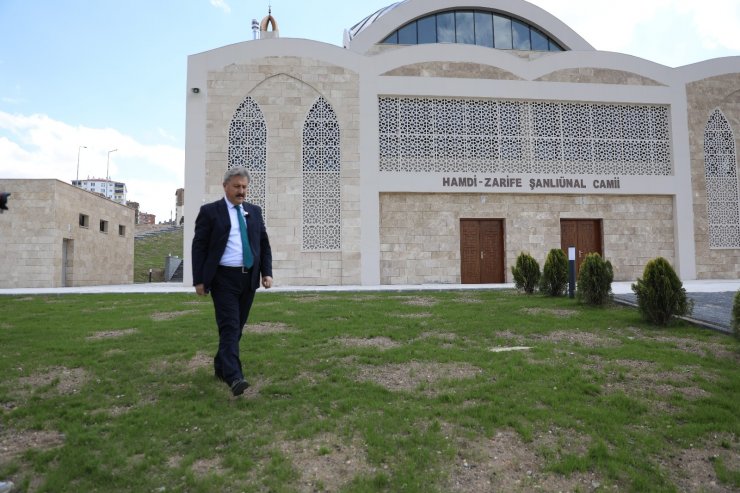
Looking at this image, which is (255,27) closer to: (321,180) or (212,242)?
(321,180)

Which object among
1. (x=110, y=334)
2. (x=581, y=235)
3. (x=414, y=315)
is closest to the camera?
(x=110, y=334)

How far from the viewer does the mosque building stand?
585 inches

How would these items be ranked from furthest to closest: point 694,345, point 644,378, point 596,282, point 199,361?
point 596,282 < point 694,345 < point 199,361 < point 644,378

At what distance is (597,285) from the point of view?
7.77m

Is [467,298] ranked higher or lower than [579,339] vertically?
higher

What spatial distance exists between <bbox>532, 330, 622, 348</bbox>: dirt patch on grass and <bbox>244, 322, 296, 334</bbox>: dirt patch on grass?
310 centimetres

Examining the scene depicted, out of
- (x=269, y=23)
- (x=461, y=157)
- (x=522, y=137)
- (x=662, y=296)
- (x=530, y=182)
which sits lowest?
(x=662, y=296)

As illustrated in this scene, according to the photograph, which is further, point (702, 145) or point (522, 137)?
point (702, 145)

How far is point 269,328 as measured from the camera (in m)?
6.28

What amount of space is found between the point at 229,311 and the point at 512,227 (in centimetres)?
1317

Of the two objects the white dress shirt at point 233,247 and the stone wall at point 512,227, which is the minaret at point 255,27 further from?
the white dress shirt at point 233,247

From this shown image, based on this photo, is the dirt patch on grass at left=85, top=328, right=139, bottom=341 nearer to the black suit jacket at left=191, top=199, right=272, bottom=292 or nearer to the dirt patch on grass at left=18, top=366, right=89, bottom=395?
the dirt patch on grass at left=18, top=366, right=89, bottom=395

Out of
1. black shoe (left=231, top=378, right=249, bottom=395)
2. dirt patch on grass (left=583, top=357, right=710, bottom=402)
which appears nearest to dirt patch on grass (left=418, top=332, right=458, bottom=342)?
dirt patch on grass (left=583, top=357, right=710, bottom=402)

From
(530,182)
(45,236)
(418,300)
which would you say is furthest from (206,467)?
(45,236)
